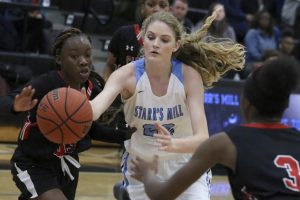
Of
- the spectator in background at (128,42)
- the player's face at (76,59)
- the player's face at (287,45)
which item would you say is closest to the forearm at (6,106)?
the player's face at (76,59)

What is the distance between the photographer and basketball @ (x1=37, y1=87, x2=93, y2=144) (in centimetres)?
421

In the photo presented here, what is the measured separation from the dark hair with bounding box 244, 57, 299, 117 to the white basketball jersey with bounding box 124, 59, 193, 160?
1.68 metres

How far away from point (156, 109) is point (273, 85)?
1777 millimetres

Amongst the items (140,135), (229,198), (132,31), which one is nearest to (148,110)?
(140,135)

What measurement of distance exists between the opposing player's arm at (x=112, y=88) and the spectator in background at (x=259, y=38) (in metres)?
6.37

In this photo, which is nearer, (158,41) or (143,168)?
(143,168)

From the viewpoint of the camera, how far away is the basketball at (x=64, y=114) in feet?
13.8

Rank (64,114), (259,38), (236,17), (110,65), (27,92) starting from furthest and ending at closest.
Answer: (236,17) < (259,38) < (110,65) < (27,92) < (64,114)

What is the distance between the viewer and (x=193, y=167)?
305 cm

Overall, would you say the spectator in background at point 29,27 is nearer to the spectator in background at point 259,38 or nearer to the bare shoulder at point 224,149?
the spectator in background at point 259,38

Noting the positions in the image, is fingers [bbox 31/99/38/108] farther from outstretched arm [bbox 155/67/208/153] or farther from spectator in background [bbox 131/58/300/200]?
spectator in background [bbox 131/58/300/200]

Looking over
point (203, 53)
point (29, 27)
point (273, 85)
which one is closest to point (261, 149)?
point (273, 85)

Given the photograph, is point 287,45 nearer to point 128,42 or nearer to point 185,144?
point 128,42

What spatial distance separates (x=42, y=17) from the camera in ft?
33.4
